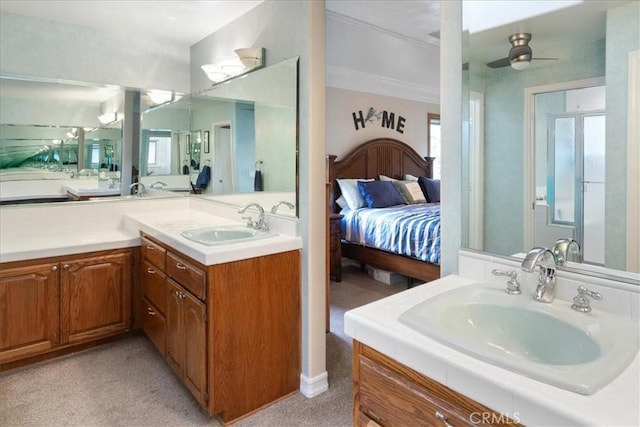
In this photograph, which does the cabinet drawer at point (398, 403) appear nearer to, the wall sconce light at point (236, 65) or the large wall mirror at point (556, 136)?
the large wall mirror at point (556, 136)

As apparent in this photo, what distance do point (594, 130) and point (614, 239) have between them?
347 millimetres

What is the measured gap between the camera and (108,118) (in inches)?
125

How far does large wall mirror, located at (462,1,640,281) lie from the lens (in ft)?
3.91

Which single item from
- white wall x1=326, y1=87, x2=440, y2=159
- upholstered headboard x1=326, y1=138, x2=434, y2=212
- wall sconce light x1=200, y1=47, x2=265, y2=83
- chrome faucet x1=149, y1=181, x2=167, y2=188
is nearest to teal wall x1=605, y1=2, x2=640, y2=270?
wall sconce light x1=200, y1=47, x2=265, y2=83

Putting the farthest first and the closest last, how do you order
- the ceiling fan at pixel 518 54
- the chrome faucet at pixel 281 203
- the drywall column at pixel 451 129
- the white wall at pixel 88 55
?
the white wall at pixel 88 55 < the chrome faucet at pixel 281 203 < the drywall column at pixel 451 129 < the ceiling fan at pixel 518 54

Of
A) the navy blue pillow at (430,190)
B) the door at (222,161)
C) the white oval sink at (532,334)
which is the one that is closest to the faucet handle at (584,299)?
the white oval sink at (532,334)

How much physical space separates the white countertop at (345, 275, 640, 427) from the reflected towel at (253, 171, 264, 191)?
1645 millimetres

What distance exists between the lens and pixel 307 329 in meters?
2.23

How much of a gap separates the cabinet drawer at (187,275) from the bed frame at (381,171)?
1772 millimetres

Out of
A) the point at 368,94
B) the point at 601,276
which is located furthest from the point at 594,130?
the point at 368,94

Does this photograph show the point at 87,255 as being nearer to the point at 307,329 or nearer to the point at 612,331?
the point at 307,329

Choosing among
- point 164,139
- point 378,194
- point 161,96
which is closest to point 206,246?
point 164,139

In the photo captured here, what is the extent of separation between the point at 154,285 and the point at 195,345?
0.76m

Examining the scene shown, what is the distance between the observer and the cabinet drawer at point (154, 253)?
2428mm
